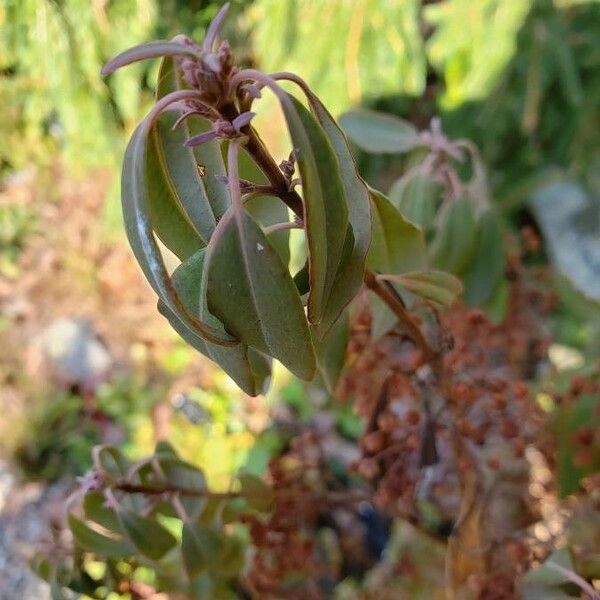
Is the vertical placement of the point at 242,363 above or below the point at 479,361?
above

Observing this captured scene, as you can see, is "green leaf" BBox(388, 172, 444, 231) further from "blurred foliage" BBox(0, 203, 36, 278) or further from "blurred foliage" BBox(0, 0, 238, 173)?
"blurred foliage" BBox(0, 203, 36, 278)

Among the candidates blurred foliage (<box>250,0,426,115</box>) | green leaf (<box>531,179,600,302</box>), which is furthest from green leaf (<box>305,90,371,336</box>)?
green leaf (<box>531,179,600,302</box>)

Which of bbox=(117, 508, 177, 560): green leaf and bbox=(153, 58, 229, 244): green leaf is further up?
bbox=(153, 58, 229, 244): green leaf

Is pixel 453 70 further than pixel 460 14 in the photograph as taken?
Yes

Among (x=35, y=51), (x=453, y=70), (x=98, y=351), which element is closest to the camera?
(x=35, y=51)

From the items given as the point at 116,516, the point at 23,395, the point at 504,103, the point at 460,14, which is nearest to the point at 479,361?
the point at 116,516

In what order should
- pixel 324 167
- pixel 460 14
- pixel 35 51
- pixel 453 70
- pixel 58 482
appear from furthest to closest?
1. pixel 58 482
2. pixel 453 70
3. pixel 35 51
4. pixel 460 14
5. pixel 324 167

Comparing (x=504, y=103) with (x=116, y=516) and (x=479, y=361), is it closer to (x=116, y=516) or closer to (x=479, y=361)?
(x=479, y=361)

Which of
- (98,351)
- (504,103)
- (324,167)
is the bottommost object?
(98,351)
